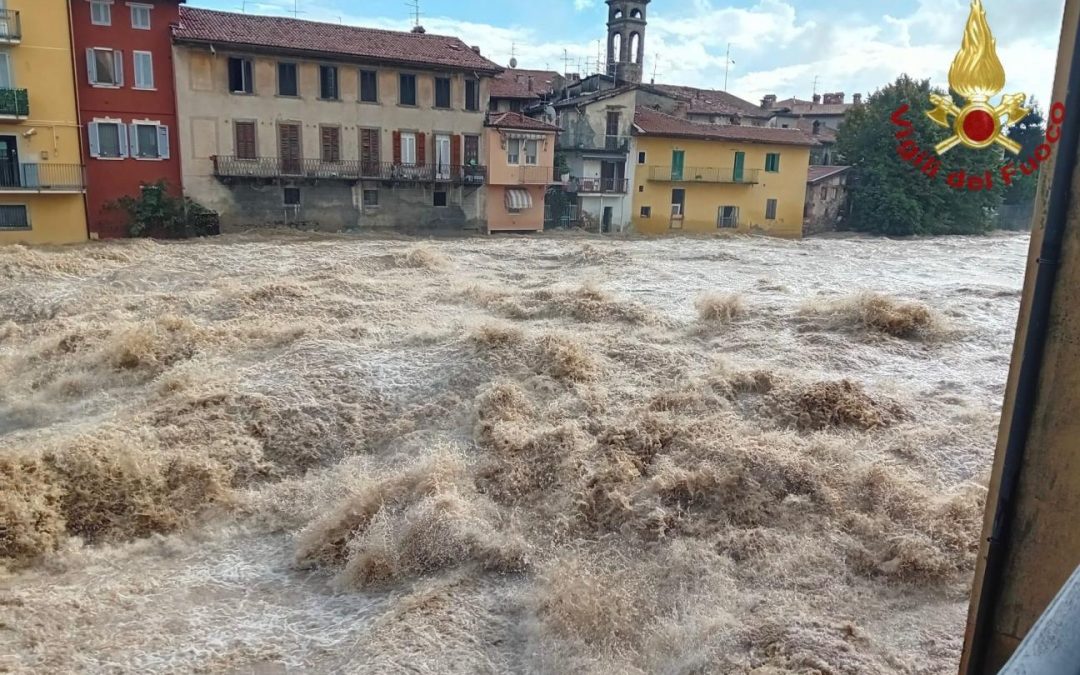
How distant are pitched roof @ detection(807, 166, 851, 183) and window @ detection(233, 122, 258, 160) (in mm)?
25751

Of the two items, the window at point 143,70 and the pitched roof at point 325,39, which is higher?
the pitched roof at point 325,39

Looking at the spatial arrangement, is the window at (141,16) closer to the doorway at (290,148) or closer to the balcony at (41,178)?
the balcony at (41,178)

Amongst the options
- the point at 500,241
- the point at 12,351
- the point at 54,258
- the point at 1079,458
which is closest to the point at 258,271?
the point at 54,258

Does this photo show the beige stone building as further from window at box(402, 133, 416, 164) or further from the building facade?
the building facade

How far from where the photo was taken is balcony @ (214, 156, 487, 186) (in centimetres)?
2855

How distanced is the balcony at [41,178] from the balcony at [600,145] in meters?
19.0

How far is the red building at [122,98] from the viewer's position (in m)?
25.7

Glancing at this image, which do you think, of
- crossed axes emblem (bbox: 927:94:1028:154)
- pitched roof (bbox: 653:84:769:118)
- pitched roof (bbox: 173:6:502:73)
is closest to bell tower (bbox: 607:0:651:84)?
pitched roof (bbox: 653:84:769:118)

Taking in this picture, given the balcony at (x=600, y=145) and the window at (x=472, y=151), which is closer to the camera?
the window at (x=472, y=151)

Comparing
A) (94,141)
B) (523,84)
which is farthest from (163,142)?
(523,84)

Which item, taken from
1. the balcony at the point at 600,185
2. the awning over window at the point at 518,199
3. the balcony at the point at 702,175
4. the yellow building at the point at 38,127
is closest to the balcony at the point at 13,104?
the yellow building at the point at 38,127

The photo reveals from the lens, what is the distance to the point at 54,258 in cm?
2011

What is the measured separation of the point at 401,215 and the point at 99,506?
24066 millimetres

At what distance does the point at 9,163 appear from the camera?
24.5 meters
